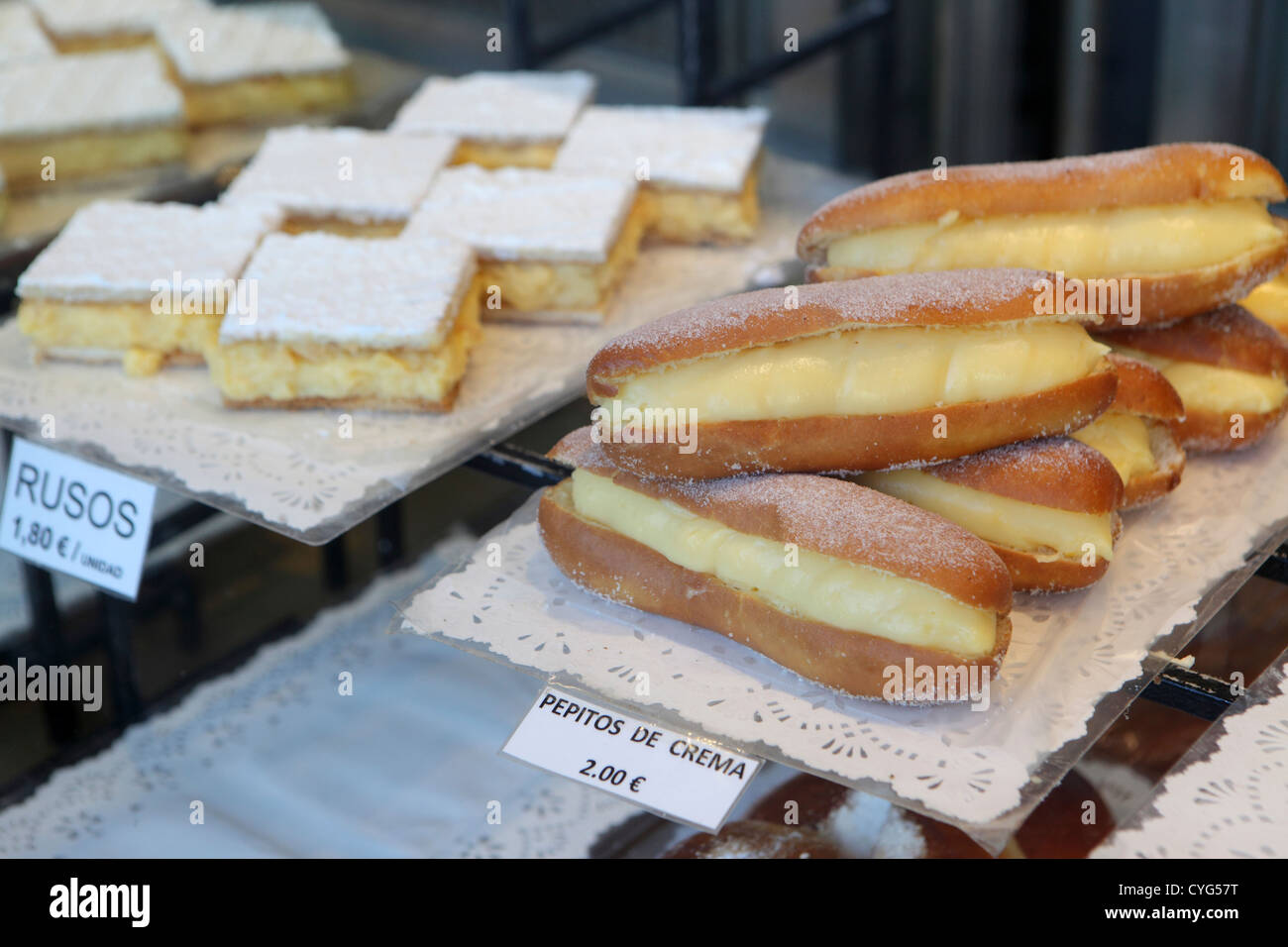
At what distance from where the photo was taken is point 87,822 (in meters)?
1.62

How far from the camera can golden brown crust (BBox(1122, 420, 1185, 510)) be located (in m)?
1.19

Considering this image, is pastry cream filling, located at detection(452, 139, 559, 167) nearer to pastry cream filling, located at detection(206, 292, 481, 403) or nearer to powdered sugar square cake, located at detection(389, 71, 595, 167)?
powdered sugar square cake, located at detection(389, 71, 595, 167)

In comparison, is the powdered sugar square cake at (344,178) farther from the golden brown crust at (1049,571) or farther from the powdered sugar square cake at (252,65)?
the golden brown crust at (1049,571)

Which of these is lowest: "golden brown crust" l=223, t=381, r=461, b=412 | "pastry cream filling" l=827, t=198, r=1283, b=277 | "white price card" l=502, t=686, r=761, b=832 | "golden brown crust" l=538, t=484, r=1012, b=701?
"white price card" l=502, t=686, r=761, b=832

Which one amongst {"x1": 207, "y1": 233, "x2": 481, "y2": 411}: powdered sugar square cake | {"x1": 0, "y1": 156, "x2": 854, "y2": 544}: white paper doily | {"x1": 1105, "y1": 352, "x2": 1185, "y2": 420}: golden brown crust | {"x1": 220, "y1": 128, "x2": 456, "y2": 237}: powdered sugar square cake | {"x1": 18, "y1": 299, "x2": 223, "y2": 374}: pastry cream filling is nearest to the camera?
{"x1": 1105, "y1": 352, "x2": 1185, "y2": 420}: golden brown crust

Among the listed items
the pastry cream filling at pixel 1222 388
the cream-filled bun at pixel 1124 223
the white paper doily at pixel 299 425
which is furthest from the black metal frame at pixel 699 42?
the pastry cream filling at pixel 1222 388

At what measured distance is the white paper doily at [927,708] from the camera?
0.98 m

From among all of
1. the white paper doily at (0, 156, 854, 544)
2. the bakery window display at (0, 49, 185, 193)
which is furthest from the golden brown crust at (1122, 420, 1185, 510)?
the bakery window display at (0, 49, 185, 193)

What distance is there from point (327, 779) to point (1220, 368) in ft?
3.79
